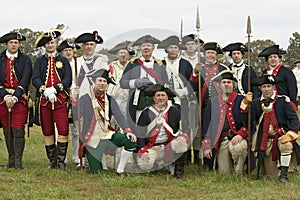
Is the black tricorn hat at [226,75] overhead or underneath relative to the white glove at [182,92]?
overhead

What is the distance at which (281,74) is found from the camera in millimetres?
8555

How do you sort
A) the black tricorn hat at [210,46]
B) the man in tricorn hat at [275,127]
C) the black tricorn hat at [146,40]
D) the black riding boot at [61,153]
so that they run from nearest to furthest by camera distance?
1. the man in tricorn hat at [275,127]
2. the black tricorn hat at [146,40]
3. the black riding boot at [61,153]
4. the black tricorn hat at [210,46]

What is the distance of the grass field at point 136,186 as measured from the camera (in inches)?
270

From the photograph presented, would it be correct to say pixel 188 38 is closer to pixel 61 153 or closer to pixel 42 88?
pixel 42 88

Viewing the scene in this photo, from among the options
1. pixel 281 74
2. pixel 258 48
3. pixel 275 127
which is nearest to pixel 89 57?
pixel 281 74

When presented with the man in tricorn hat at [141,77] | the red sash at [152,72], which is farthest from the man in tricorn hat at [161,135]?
the red sash at [152,72]

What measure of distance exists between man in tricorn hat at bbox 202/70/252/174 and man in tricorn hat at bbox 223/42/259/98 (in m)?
0.36

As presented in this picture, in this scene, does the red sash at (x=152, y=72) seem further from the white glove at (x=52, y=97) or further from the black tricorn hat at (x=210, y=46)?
the white glove at (x=52, y=97)

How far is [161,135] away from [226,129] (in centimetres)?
99

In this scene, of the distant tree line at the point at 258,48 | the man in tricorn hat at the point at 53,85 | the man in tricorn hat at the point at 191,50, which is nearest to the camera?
the man in tricorn hat at the point at 53,85

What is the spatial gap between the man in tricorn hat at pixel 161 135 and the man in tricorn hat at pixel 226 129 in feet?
1.92

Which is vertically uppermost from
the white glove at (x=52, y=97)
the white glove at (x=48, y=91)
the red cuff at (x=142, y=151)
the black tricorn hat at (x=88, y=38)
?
the black tricorn hat at (x=88, y=38)

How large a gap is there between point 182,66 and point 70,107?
180cm

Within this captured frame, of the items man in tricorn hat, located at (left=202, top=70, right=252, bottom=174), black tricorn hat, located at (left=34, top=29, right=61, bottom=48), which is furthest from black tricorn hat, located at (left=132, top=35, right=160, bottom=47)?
black tricorn hat, located at (left=34, top=29, right=61, bottom=48)
